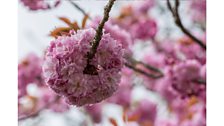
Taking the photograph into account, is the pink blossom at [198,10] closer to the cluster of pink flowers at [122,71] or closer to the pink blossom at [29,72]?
the cluster of pink flowers at [122,71]

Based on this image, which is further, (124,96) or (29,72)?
(124,96)

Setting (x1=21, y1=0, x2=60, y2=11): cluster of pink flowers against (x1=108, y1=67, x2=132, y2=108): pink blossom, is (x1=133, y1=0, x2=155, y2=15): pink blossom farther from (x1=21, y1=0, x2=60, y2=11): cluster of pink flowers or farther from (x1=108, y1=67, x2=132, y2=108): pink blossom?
(x1=21, y1=0, x2=60, y2=11): cluster of pink flowers

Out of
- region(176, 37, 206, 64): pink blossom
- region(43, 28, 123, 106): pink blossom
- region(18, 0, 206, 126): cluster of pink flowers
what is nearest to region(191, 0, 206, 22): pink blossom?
region(18, 0, 206, 126): cluster of pink flowers

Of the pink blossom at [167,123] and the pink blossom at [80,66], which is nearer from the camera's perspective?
the pink blossom at [80,66]

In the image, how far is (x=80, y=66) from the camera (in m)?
0.83

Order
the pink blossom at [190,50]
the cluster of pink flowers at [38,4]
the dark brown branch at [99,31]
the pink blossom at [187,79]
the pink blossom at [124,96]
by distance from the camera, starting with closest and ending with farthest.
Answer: the dark brown branch at [99,31] < the cluster of pink flowers at [38,4] < the pink blossom at [187,79] < the pink blossom at [190,50] < the pink blossom at [124,96]

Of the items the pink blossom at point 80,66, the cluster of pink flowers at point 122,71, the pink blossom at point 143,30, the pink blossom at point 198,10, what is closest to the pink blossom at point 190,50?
the cluster of pink flowers at point 122,71

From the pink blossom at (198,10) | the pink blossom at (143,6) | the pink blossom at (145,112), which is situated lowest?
the pink blossom at (145,112)

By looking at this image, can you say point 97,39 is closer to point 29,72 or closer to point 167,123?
point 29,72

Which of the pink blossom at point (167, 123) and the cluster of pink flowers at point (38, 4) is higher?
the cluster of pink flowers at point (38, 4)

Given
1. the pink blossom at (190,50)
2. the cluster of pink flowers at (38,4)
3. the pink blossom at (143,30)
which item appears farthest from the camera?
the pink blossom at (143,30)

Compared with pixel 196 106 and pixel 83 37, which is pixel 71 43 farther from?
pixel 196 106

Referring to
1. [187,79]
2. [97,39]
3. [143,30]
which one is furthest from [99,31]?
[143,30]

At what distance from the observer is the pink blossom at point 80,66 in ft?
2.73
